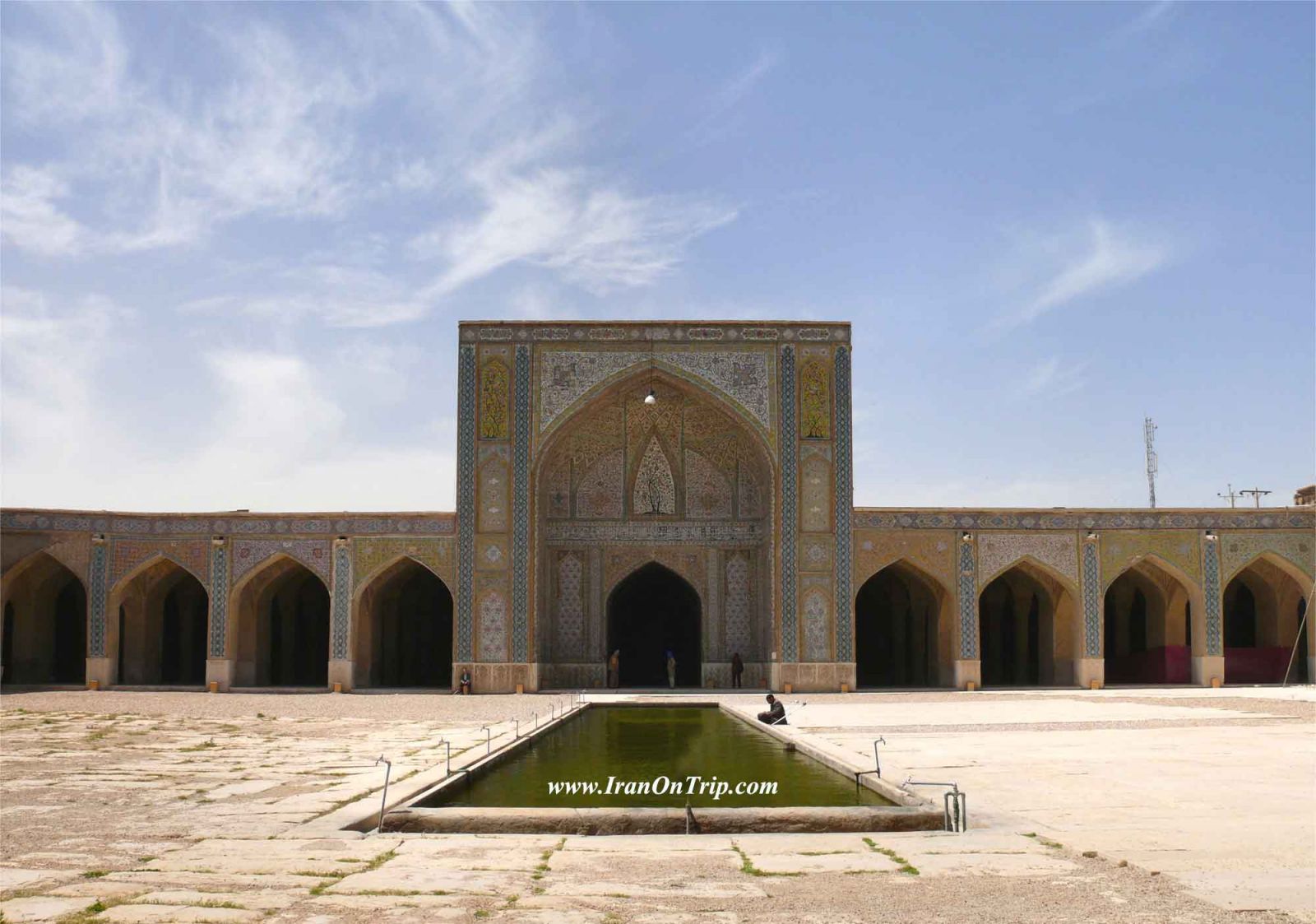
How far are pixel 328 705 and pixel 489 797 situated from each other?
9657mm

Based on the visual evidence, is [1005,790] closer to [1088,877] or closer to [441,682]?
[1088,877]

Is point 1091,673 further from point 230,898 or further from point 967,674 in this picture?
point 230,898

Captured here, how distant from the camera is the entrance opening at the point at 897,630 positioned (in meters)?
22.5

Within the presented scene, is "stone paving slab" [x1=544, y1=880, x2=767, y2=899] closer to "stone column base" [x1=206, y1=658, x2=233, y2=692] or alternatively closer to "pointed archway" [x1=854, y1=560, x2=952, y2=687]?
"pointed archway" [x1=854, y1=560, x2=952, y2=687]

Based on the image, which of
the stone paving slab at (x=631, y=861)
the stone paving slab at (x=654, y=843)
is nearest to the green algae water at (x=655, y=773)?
the stone paving slab at (x=654, y=843)

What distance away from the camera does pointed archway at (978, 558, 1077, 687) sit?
21.4 metres

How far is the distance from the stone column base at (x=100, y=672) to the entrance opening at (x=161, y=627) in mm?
411

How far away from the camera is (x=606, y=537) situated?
21.8 meters

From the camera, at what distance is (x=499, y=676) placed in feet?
65.6

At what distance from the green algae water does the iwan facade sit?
6.77 m

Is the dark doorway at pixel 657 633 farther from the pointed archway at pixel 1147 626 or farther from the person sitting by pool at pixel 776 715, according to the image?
the person sitting by pool at pixel 776 715

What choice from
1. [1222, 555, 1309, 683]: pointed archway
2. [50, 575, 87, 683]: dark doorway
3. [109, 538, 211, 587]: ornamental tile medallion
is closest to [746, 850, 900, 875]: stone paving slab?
[109, 538, 211, 587]: ornamental tile medallion

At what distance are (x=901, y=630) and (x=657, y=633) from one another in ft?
14.7

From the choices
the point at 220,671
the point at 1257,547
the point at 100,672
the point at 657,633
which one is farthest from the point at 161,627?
the point at 1257,547
